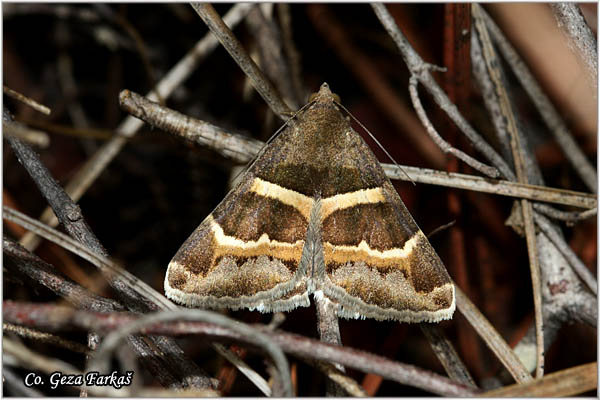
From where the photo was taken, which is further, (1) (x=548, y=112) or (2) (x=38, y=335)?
(1) (x=548, y=112)

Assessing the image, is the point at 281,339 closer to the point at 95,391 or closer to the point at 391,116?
the point at 95,391

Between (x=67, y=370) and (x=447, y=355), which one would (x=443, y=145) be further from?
(x=67, y=370)

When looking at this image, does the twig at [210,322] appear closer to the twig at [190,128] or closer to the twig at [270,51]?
the twig at [190,128]

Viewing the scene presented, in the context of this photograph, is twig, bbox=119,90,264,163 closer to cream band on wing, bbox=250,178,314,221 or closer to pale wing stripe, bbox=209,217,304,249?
cream band on wing, bbox=250,178,314,221

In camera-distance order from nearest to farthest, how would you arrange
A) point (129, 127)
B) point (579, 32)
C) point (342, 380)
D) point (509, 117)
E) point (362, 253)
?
point (342, 380)
point (579, 32)
point (362, 253)
point (509, 117)
point (129, 127)

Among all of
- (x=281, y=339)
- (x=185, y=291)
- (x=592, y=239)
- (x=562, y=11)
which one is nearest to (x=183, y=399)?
(x=281, y=339)

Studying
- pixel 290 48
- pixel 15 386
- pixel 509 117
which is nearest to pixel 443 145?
pixel 509 117
